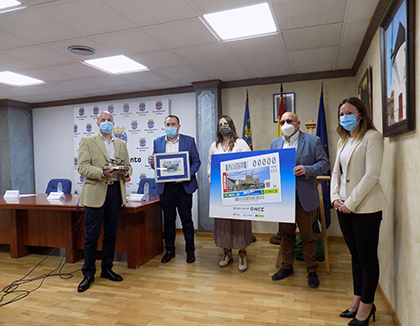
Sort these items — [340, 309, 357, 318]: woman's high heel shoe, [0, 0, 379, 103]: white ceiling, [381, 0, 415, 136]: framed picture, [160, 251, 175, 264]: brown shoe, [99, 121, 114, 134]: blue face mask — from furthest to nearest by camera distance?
[160, 251, 175, 264]: brown shoe → [99, 121, 114, 134]: blue face mask → [0, 0, 379, 103]: white ceiling → [340, 309, 357, 318]: woman's high heel shoe → [381, 0, 415, 136]: framed picture

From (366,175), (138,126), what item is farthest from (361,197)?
(138,126)

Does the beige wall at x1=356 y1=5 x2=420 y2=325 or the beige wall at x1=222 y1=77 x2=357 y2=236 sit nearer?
the beige wall at x1=356 y1=5 x2=420 y2=325

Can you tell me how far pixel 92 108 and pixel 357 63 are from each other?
444 cm

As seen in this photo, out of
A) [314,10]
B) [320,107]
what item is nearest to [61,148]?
[320,107]

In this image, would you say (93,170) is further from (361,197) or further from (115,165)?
(361,197)

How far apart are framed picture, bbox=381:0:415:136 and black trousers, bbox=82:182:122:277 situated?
241cm

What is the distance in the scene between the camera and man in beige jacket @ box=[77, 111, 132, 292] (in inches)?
110

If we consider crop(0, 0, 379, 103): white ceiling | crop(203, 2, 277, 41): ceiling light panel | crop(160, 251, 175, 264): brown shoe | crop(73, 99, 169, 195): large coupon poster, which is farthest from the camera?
crop(73, 99, 169, 195): large coupon poster

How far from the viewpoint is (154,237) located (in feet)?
12.5

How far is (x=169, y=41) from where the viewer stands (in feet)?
10.3

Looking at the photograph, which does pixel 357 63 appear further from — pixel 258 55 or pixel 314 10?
pixel 314 10

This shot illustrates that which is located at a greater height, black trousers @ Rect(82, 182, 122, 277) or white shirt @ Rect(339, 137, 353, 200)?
white shirt @ Rect(339, 137, 353, 200)

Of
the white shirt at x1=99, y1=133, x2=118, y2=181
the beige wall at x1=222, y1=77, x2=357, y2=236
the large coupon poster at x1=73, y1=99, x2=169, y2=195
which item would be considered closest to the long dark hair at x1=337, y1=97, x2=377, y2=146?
the white shirt at x1=99, y1=133, x2=118, y2=181

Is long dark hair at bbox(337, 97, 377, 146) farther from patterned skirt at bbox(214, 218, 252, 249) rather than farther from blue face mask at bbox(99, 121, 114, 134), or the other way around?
blue face mask at bbox(99, 121, 114, 134)
